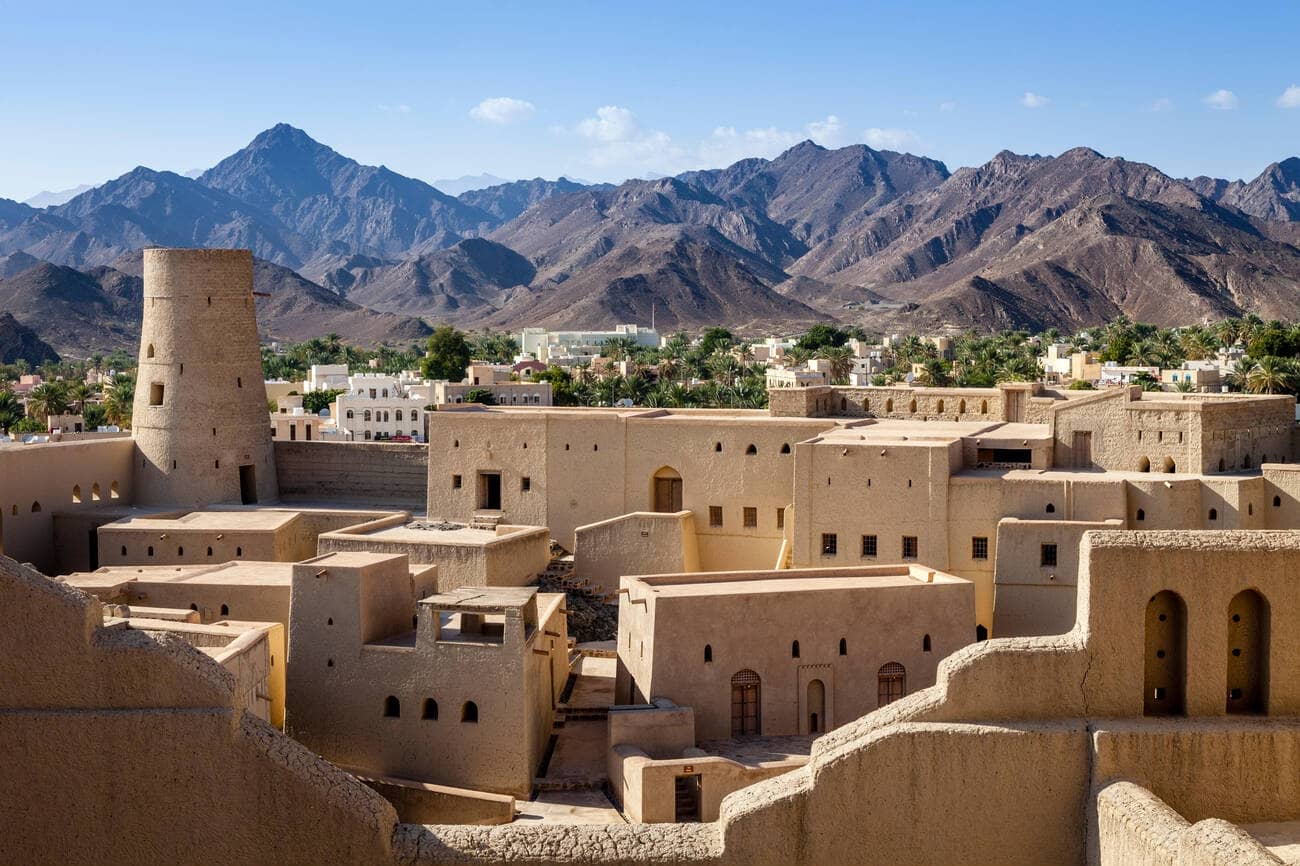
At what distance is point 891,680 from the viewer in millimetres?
19062

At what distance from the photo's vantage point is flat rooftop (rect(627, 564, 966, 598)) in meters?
18.9

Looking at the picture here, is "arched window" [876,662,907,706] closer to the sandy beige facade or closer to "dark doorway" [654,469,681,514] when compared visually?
the sandy beige facade

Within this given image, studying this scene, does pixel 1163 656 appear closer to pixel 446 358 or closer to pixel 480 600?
pixel 480 600

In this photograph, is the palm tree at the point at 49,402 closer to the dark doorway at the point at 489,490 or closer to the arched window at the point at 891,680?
the dark doorway at the point at 489,490

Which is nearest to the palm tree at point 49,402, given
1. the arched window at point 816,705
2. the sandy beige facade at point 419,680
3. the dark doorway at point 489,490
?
the dark doorway at point 489,490

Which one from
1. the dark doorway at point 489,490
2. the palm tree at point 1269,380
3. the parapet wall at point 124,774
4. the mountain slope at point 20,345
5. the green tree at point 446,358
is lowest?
the parapet wall at point 124,774

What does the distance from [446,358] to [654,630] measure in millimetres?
59817

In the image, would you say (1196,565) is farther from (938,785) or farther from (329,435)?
(329,435)

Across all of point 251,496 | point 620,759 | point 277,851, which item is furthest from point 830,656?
point 251,496

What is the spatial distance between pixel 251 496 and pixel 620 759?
14.9 metres

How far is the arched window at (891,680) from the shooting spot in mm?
19016

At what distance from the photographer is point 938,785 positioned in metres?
12.2

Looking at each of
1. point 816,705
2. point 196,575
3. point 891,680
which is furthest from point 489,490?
point 891,680

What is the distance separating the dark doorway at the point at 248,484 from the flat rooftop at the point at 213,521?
2.00 m
